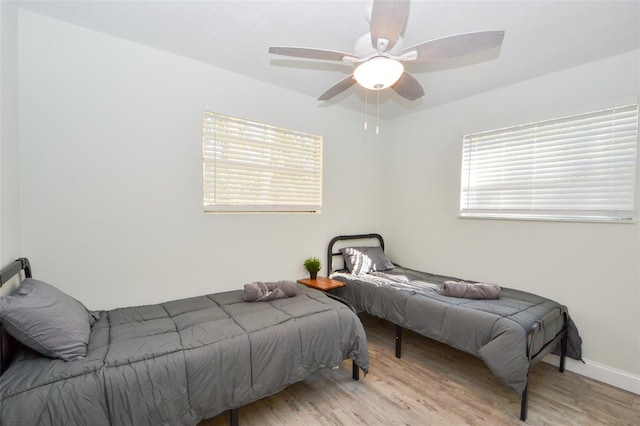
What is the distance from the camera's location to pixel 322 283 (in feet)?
9.86

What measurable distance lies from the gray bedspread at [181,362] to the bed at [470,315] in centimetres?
65

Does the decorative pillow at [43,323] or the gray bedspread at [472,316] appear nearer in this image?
the decorative pillow at [43,323]

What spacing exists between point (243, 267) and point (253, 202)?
0.67m

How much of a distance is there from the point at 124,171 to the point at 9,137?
622mm

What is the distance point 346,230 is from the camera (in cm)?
368

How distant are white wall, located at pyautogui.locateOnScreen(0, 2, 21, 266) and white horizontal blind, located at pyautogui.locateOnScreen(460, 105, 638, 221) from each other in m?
3.82

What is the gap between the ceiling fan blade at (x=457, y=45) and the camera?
144 centimetres

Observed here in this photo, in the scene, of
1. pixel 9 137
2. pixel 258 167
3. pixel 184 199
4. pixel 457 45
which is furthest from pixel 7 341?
pixel 457 45

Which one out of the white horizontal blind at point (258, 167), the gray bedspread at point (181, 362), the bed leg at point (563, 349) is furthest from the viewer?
the white horizontal blind at point (258, 167)

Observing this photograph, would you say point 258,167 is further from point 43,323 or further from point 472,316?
point 472,316

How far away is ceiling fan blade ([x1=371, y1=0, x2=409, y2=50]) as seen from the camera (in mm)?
1243

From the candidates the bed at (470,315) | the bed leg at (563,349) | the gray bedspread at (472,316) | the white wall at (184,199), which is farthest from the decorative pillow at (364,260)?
the bed leg at (563,349)

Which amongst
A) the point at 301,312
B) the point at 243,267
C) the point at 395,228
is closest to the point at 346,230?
the point at 395,228

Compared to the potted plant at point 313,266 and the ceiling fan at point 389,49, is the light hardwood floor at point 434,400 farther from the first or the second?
the ceiling fan at point 389,49
